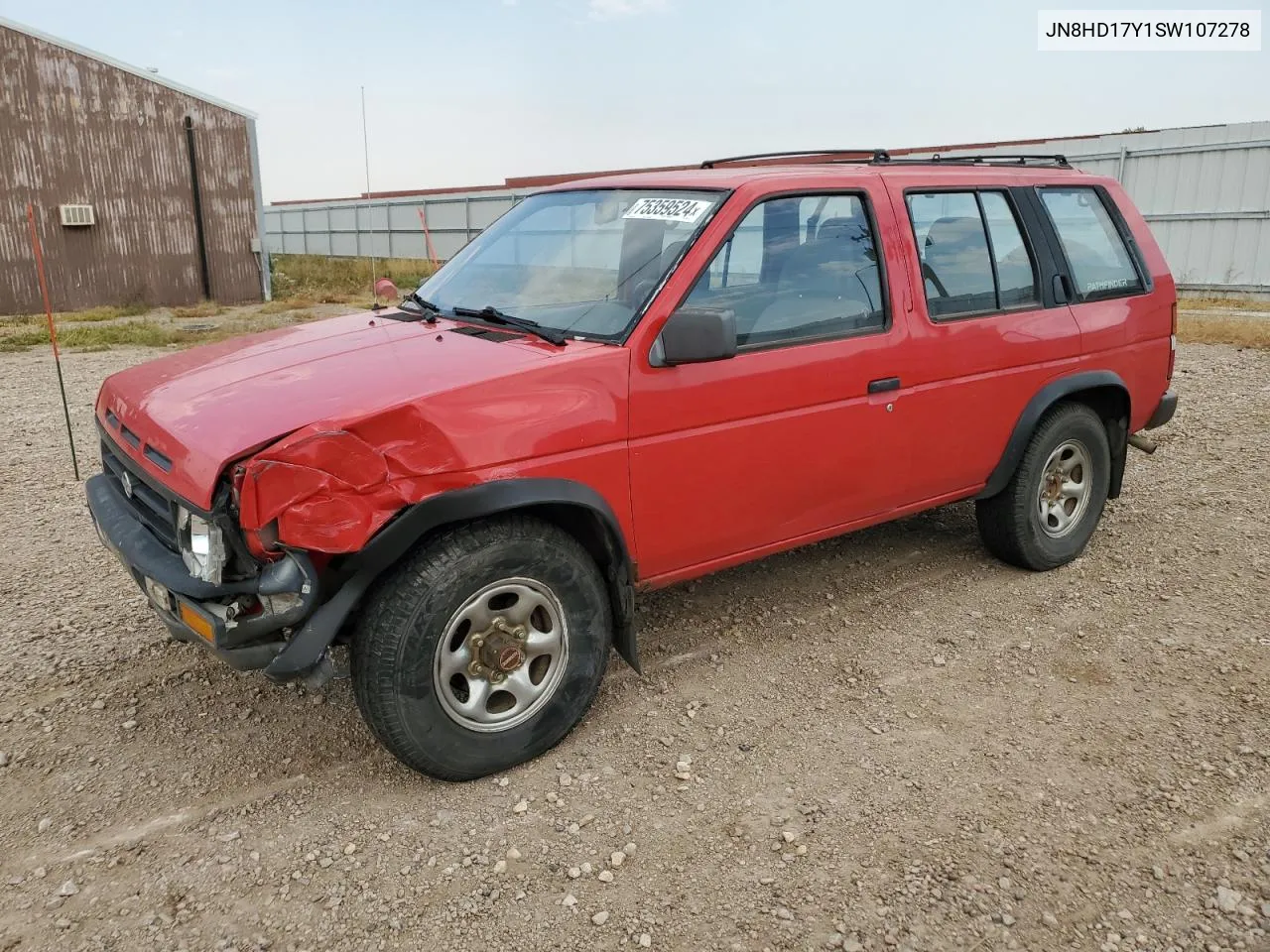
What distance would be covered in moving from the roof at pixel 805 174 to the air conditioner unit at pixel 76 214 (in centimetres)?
1662

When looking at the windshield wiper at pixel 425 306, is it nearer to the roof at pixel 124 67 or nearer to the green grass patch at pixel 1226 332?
the green grass patch at pixel 1226 332

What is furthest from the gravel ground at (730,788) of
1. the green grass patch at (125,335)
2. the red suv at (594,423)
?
the green grass patch at (125,335)

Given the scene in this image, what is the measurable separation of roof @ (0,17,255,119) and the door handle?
18099mm

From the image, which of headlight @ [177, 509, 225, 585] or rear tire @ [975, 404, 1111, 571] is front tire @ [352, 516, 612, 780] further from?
rear tire @ [975, 404, 1111, 571]

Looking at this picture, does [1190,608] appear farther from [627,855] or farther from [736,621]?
[627,855]

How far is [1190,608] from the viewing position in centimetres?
454

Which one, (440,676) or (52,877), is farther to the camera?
(440,676)

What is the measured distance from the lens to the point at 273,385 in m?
3.20

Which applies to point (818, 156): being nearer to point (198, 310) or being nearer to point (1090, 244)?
point (1090, 244)

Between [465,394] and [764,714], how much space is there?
1672mm

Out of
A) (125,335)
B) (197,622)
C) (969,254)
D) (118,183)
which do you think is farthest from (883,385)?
(118,183)

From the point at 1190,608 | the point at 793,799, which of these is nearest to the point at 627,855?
the point at 793,799

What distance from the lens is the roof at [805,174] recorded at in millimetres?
3854

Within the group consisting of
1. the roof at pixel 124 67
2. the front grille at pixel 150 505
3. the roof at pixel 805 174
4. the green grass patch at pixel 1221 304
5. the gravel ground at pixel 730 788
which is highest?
the roof at pixel 124 67
